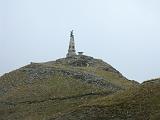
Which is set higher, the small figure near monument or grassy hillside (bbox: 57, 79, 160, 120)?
the small figure near monument

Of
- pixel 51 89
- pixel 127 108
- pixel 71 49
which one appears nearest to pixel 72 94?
pixel 51 89

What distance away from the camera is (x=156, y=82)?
6350 centimetres

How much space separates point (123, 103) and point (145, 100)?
280 cm

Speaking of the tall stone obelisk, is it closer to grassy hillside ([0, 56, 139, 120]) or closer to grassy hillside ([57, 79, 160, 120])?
grassy hillside ([0, 56, 139, 120])

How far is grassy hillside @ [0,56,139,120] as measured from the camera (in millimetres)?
68969

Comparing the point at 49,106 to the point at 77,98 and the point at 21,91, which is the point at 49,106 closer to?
the point at 77,98

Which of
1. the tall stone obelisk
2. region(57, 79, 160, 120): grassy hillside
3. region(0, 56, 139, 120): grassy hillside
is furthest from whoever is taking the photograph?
the tall stone obelisk

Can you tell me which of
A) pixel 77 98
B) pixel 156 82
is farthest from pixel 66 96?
pixel 156 82

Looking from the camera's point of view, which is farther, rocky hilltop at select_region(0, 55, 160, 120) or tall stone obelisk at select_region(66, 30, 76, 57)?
tall stone obelisk at select_region(66, 30, 76, 57)

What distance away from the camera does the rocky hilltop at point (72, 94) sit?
55875mm

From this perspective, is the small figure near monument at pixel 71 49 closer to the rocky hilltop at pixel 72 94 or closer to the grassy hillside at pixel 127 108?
the rocky hilltop at pixel 72 94

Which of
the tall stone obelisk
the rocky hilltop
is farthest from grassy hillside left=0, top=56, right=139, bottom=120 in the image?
the tall stone obelisk

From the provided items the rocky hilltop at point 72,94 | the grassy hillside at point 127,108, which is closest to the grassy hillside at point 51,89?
the rocky hilltop at point 72,94

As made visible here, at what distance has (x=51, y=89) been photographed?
7906 cm
